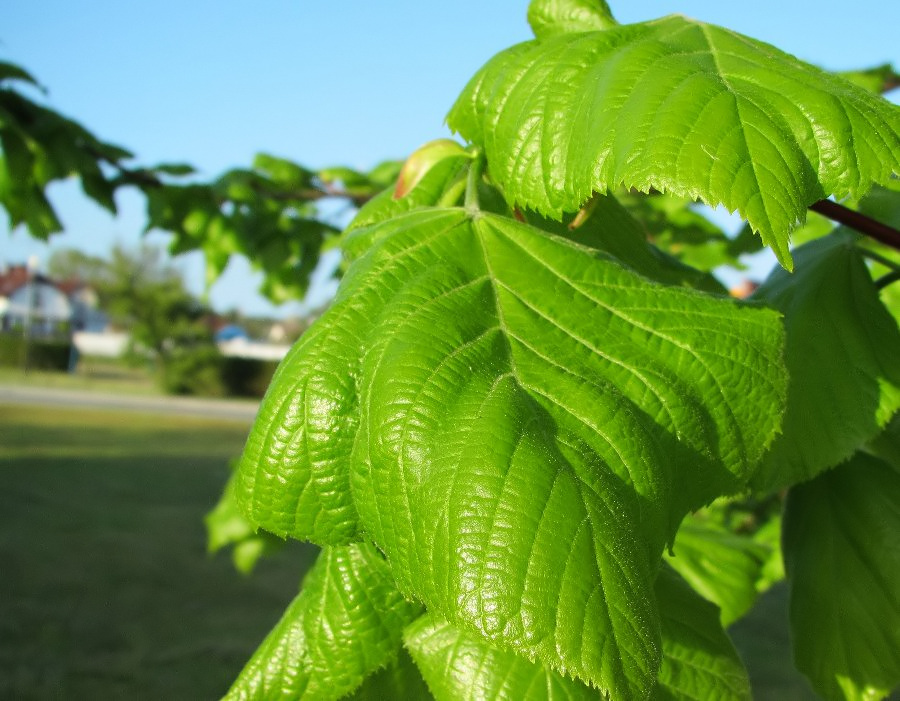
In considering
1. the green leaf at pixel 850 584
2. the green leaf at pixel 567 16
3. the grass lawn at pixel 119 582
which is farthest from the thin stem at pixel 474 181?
the grass lawn at pixel 119 582

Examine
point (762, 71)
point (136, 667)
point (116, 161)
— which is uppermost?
point (762, 71)

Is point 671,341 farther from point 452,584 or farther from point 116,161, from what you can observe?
point 116,161

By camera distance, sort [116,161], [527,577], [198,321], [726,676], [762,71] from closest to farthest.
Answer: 1. [527,577]
2. [762,71]
3. [726,676]
4. [116,161]
5. [198,321]

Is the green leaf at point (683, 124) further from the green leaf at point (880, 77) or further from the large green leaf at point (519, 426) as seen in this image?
the green leaf at point (880, 77)

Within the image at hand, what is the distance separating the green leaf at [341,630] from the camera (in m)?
0.83

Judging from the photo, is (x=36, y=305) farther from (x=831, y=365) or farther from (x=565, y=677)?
(x=565, y=677)

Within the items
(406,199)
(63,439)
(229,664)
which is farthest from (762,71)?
(63,439)

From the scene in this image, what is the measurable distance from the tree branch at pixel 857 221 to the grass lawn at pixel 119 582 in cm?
601

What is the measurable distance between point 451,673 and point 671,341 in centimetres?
33

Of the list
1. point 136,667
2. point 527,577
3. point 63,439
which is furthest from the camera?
point 63,439

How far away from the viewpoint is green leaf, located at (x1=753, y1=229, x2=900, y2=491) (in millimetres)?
981

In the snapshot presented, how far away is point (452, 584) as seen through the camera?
1.79 feet

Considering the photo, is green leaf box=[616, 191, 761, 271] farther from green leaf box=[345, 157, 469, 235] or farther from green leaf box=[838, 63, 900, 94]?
green leaf box=[345, 157, 469, 235]

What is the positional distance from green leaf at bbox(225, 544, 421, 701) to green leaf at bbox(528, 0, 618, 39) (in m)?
0.56
